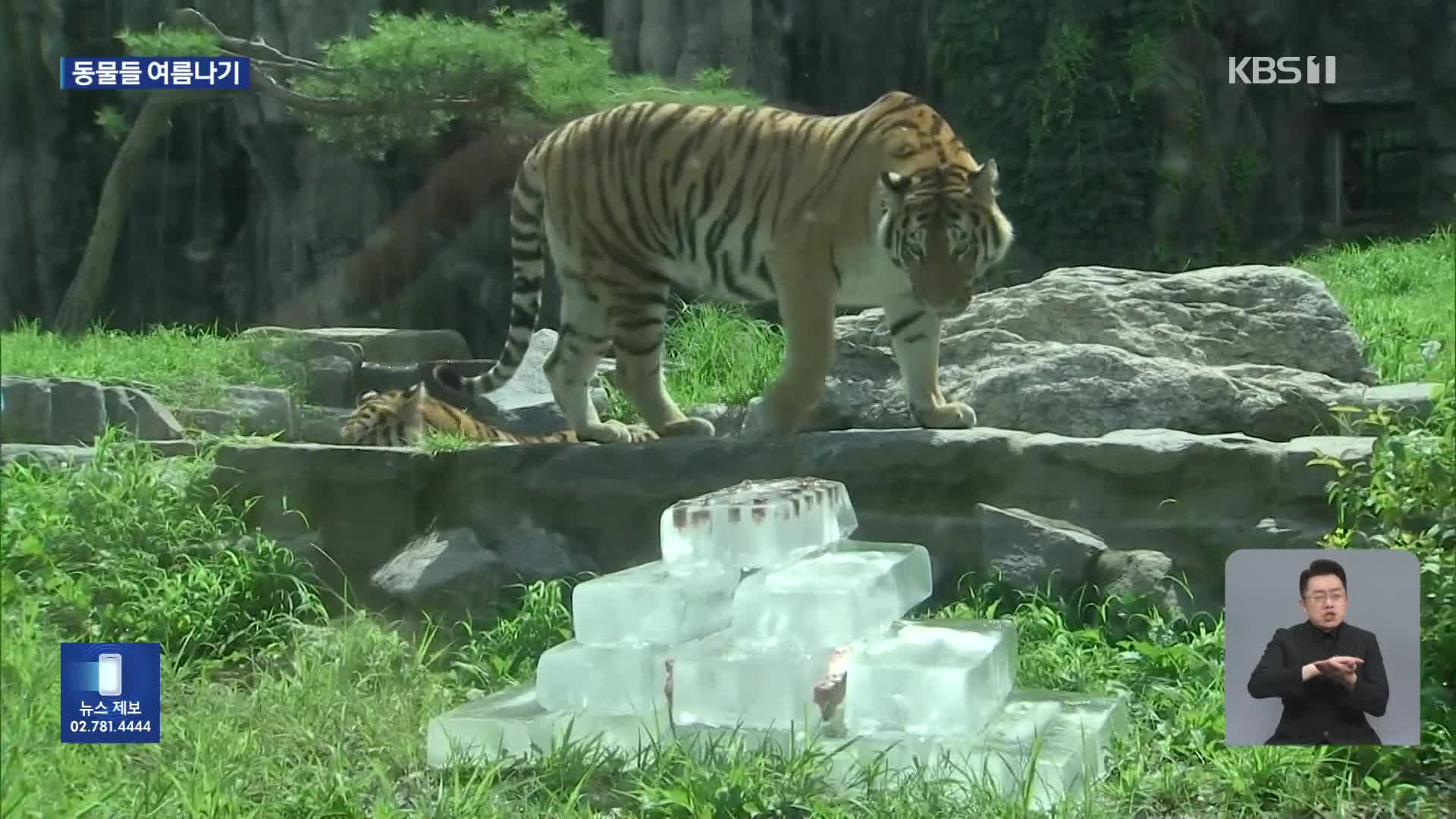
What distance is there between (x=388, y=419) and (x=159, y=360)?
47 centimetres

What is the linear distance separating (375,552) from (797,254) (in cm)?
109

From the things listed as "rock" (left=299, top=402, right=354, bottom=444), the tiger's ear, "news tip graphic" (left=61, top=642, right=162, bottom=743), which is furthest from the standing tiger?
"news tip graphic" (left=61, top=642, right=162, bottom=743)

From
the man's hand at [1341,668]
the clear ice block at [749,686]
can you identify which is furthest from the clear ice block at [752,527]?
the man's hand at [1341,668]

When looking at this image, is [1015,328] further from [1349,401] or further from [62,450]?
[62,450]

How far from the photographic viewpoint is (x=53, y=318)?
3.05 meters

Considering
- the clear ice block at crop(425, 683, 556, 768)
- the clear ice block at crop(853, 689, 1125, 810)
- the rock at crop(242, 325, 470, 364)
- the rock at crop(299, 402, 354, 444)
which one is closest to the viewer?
the clear ice block at crop(853, 689, 1125, 810)

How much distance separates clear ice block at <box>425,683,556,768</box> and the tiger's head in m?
0.66

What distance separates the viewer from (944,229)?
3.04 metres

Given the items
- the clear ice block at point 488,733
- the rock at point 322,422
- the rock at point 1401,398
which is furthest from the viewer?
the rock at point 322,422

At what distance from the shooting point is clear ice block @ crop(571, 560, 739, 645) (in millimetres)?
2736

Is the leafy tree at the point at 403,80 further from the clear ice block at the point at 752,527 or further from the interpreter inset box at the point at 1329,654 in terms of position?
the interpreter inset box at the point at 1329,654

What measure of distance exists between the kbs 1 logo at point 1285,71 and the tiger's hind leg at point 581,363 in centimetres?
138

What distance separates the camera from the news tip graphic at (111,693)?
2.71 meters

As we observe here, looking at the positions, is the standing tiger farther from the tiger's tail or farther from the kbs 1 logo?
the kbs 1 logo
